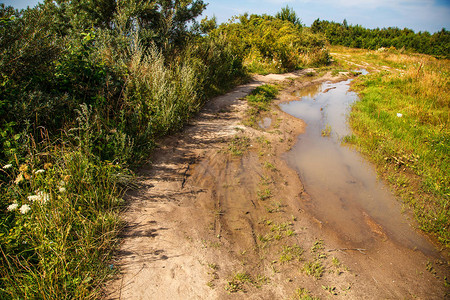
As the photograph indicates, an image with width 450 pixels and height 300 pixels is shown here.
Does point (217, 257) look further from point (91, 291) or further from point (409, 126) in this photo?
point (409, 126)

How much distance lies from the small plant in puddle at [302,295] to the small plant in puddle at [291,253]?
0.39 meters

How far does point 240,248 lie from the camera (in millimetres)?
3008

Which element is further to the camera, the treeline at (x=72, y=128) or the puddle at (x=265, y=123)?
the puddle at (x=265, y=123)

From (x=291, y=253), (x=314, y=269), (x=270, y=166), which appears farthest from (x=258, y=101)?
(x=314, y=269)

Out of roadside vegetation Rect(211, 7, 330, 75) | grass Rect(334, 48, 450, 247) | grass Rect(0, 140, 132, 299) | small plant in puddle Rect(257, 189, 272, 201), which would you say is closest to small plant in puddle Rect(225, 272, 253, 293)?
grass Rect(0, 140, 132, 299)

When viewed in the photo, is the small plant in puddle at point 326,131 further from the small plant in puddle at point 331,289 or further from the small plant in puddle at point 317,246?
the small plant in puddle at point 331,289

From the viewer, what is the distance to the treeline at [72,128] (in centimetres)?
231

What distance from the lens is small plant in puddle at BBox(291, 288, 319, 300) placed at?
2445mm

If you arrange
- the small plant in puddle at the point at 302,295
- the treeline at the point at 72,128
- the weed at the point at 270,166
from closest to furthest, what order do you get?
the treeline at the point at 72,128, the small plant in puddle at the point at 302,295, the weed at the point at 270,166

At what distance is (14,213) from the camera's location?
2611mm

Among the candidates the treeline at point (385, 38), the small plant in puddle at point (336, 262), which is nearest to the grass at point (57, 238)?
the small plant in puddle at point (336, 262)

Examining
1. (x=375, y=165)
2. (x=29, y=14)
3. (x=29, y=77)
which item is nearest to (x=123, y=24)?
(x=29, y=14)

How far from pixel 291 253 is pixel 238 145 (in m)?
3.07

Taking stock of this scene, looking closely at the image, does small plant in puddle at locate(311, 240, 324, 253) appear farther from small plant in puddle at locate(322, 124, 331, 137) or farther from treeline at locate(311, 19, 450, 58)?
treeline at locate(311, 19, 450, 58)
